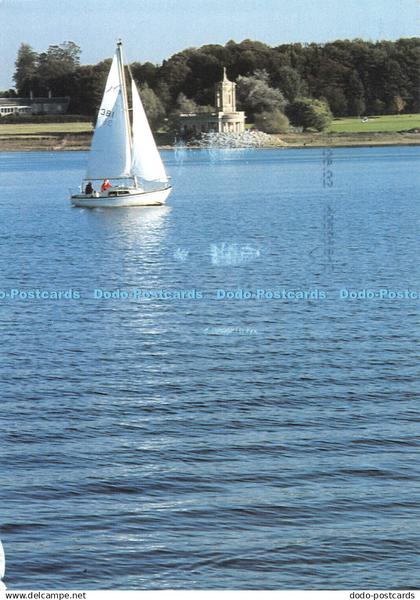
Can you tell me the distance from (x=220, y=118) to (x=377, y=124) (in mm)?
4356

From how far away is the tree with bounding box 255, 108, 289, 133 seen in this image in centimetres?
2841

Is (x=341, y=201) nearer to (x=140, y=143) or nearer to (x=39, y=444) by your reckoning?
(x=140, y=143)

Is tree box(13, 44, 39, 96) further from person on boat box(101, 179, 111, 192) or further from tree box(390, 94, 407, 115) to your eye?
person on boat box(101, 179, 111, 192)

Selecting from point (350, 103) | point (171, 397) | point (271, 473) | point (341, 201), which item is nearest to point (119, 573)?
point (271, 473)

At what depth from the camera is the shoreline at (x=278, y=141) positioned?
31078mm

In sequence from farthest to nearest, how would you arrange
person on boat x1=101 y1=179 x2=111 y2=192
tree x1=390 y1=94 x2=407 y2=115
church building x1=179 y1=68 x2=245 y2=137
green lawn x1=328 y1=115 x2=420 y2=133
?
person on boat x1=101 y1=179 x2=111 y2=192, green lawn x1=328 y1=115 x2=420 y2=133, church building x1=179 y1=68 x2=245 y2=137, tree x1=390 y1=94 x2=407 y2=115

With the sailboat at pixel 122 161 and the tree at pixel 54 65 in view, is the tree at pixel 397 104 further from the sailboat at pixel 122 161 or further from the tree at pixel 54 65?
the sailboat at pixel 122 161

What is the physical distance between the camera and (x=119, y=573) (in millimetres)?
9523

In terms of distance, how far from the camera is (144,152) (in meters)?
37.3

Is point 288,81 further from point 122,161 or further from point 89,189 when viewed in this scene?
point 89,189

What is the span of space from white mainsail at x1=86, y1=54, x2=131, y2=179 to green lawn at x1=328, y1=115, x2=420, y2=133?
7917 mm

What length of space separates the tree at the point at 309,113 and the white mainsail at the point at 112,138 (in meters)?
7.87

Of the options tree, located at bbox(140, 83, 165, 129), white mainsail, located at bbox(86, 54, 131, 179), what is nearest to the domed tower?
tree, located at bbox(140, 83, 165, 129)

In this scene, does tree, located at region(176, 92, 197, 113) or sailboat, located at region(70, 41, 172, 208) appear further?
sailboat, located at region(70, 41, 172, 208)
